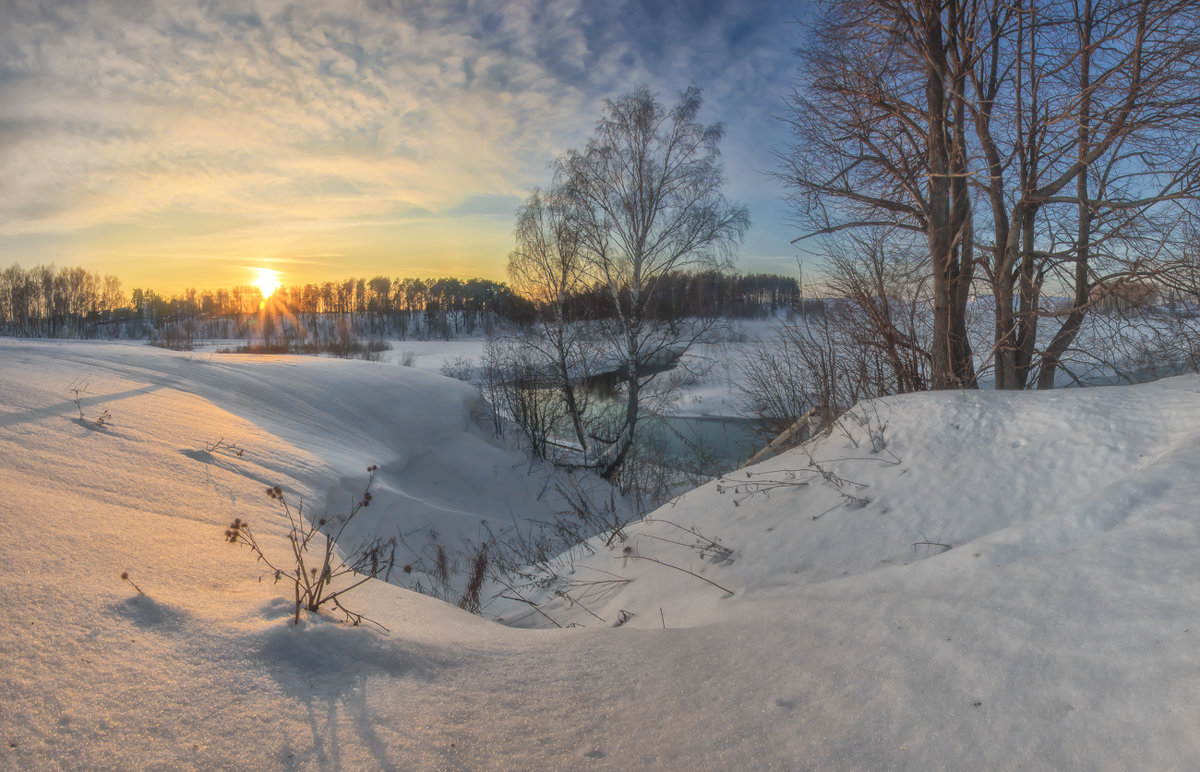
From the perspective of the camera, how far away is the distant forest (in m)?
56.2

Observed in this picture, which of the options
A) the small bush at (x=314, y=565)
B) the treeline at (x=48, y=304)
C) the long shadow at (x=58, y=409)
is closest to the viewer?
the small bush at (x=314, y=565)

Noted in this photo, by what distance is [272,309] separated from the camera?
246ft

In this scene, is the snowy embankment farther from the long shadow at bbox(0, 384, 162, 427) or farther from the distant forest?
the distant forest

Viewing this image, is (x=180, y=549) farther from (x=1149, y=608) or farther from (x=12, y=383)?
(x=1149, y=608)

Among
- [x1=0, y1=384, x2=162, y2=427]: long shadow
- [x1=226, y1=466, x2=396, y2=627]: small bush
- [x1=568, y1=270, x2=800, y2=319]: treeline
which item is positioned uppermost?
[x1=568, y1=270, x2=800, y2=319]: treeline

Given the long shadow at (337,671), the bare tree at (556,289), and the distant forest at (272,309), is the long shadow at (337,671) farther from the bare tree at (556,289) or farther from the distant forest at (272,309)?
the distant forest at (272,309)

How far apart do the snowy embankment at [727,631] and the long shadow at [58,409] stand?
0.12 feet

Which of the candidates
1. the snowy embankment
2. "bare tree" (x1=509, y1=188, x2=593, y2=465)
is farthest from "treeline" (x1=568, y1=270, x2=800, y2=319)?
the snowy embankment

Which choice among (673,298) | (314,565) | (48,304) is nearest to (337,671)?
(314,565)

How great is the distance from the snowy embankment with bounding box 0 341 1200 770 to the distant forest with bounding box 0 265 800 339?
28.2 metres

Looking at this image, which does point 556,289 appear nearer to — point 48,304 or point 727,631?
point 727,631

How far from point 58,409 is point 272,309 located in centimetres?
8113

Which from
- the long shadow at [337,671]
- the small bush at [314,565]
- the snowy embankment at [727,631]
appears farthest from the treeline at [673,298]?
the long shadow at [337,671]

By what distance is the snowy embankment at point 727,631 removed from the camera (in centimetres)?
154
